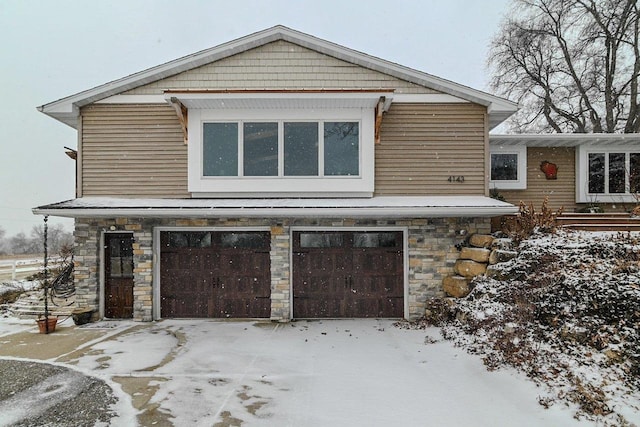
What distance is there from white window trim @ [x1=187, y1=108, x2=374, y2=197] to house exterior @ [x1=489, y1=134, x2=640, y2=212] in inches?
163

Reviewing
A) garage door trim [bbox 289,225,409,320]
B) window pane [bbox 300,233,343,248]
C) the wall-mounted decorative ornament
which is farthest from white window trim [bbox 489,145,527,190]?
window pane [bbox 300,233,343,248]

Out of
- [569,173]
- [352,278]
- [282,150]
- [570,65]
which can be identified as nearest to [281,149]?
[282,150]

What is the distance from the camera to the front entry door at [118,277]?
899 centimetres

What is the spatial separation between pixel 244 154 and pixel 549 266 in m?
6.84

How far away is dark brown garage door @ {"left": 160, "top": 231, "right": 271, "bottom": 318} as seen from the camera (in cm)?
899

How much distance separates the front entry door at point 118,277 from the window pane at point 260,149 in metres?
3.50

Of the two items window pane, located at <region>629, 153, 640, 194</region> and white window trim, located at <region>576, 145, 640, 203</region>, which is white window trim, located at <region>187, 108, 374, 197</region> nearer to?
white window trim, located at <region>576, 145, 640, 203</region>

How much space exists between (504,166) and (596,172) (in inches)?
104

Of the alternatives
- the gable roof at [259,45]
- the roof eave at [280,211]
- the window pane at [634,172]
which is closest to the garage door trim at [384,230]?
the roof eave at [280,211]

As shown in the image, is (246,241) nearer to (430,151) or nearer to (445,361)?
(430,151)

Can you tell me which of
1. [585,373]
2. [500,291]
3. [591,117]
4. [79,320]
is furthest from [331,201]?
[591,117]

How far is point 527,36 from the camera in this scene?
65.7ft

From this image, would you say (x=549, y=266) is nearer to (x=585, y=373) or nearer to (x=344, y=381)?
(x=585, y=373)

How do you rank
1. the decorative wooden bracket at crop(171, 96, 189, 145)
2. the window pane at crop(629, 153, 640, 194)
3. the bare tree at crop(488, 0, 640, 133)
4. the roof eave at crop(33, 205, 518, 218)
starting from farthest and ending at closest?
the bare tree at crop(488, 0, 640, 133) < the window pane at crop(629, 153, 640, 194) < the decorative wooden bracket at crop(171, 96, 189, 145) < the roof eave at crop(33, 205, 518, 218)
